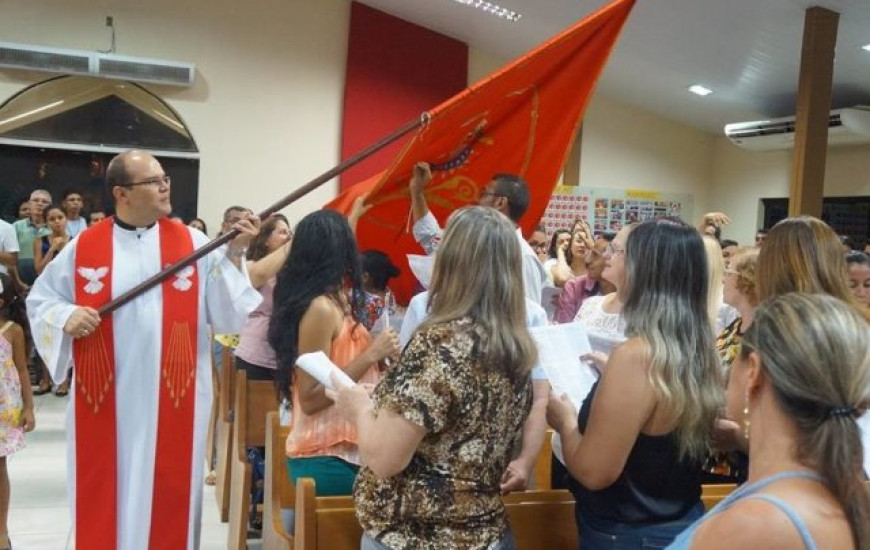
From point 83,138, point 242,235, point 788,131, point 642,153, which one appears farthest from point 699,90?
point 242,235

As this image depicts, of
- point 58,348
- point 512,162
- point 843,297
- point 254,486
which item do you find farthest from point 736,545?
point 254,486

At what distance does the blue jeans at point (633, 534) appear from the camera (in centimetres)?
152

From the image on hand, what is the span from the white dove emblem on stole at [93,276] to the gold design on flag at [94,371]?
0.44ft

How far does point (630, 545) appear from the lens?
1.53 meters

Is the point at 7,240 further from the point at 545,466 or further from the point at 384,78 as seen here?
Result: the point at 545,466

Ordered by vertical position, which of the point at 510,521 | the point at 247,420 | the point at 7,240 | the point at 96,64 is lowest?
the point at 247,420

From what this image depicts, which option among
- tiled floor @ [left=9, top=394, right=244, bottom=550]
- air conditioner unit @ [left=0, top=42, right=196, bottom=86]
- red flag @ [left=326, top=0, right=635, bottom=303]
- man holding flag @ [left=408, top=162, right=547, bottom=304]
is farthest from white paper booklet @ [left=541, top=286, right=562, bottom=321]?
air conditioner unit @ [left=0, top=42, right=196, bottom=86]

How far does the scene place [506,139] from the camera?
10.5 ft

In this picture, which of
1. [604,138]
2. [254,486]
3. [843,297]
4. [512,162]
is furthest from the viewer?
[604,138]

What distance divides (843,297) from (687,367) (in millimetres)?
609

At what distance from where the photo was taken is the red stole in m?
2.54

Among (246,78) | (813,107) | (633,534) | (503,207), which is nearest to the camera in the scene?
(633,534)

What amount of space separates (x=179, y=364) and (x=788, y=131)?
7636mm

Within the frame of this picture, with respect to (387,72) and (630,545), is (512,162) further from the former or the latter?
(387,72)
